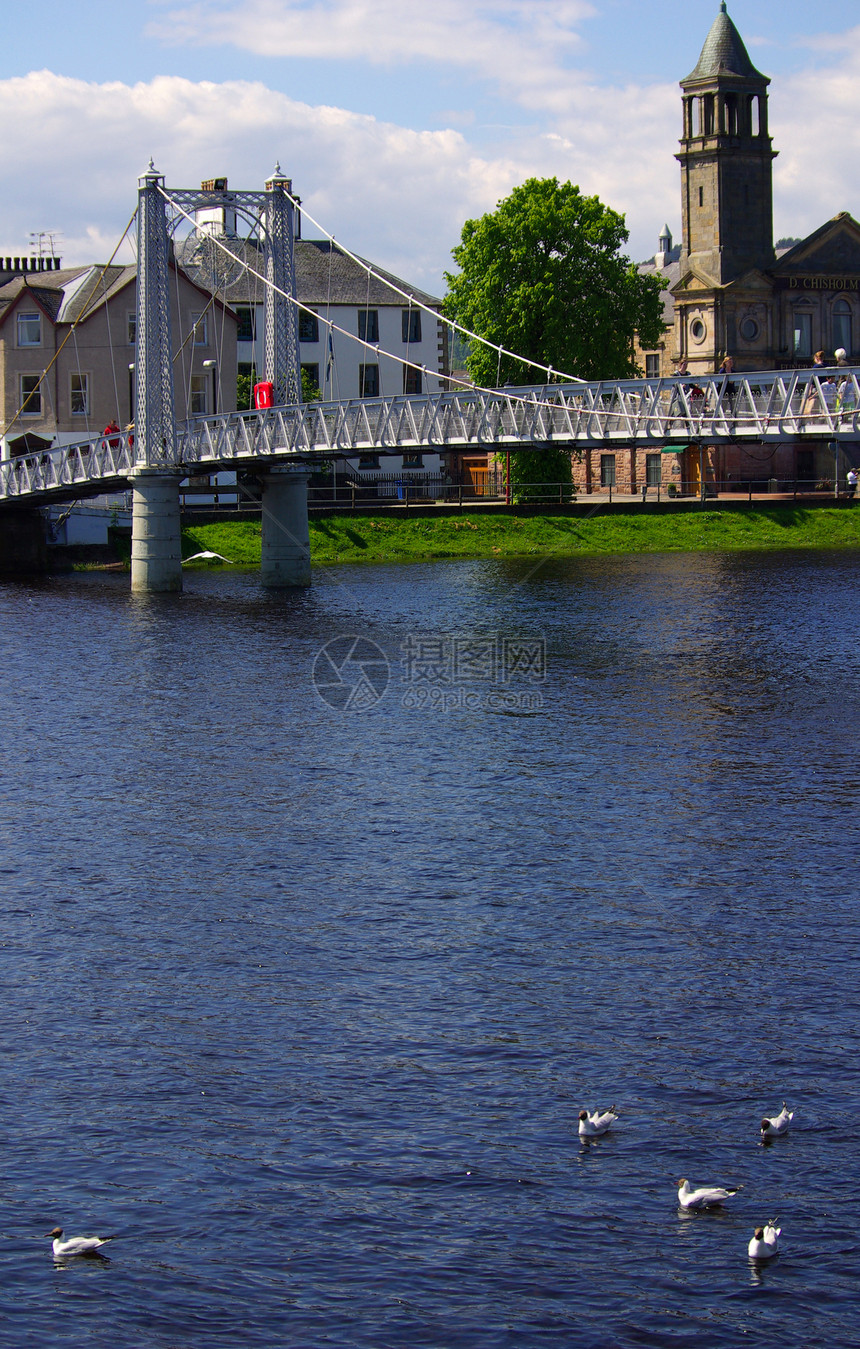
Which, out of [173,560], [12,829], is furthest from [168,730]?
[173,560]

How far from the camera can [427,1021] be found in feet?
62.1

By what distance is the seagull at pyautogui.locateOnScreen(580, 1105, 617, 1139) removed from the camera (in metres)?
15.7

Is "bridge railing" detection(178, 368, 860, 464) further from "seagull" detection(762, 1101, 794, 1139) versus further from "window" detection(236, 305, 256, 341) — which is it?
"window" detection(236, 305, 256, 341)

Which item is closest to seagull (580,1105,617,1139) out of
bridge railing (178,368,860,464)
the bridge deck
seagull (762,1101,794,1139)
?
seagull (762,1101,794,1139)

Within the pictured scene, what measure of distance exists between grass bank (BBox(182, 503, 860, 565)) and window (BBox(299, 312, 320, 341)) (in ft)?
84.3

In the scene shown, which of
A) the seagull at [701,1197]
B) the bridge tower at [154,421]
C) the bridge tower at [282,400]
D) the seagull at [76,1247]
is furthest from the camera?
the bridge tower at [282,400]

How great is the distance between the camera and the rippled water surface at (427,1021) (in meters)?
13.6

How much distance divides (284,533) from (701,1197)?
5753 cm

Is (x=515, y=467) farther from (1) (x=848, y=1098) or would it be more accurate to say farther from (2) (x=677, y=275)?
(1) (x=848, y=1098)

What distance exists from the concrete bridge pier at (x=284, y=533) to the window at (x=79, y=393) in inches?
926

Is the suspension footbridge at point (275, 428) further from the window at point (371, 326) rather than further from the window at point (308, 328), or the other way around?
the window at point (371, 326)

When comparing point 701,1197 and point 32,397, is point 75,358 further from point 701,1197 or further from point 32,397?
point 701,1197

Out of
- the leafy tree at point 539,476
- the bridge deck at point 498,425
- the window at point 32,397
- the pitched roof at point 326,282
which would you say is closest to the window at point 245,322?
the pitched roof at point 326,282

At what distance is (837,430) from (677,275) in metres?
88.4
